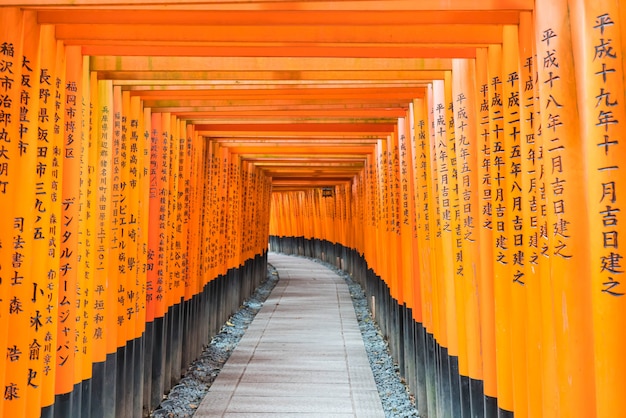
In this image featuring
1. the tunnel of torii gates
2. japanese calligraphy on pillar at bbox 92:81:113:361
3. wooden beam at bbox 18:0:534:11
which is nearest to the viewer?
the tunnel of torii gates

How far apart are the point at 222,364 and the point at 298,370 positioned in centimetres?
108

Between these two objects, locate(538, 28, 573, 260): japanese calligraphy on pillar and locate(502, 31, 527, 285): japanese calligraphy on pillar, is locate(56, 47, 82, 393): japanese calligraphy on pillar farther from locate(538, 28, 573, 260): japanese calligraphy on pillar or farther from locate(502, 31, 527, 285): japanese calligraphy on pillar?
locate(538, 28, 573, 260): japanese calligraphy on pillar

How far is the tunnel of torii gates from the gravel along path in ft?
0.81

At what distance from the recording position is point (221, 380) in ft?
20.7

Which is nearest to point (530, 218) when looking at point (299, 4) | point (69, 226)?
point (299, 4)

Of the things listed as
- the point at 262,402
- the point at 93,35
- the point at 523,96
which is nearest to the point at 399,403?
the point at 262,402

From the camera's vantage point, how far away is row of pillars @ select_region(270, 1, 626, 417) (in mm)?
1861

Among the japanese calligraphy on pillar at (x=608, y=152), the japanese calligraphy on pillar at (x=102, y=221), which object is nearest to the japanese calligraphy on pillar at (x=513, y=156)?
the japanese calligraphy on pillar at (x=608, y=152)

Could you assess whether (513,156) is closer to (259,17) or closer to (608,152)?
(608,152)

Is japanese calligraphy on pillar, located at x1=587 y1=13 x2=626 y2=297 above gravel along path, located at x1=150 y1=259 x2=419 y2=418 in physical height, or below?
above

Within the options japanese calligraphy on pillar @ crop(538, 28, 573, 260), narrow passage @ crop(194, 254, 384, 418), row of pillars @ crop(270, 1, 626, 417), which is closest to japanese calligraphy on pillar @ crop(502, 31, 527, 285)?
row of pillars @ crop(270, 1, 626, 417)

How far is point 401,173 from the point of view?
602cm

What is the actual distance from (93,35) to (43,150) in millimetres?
734

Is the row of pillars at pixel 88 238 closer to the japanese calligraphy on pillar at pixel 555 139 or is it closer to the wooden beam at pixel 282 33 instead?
the wooden beam at pixel 282 33
